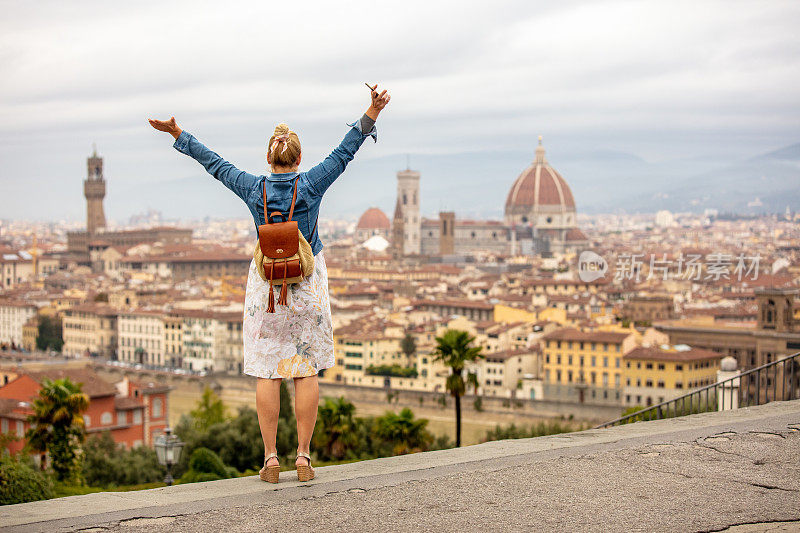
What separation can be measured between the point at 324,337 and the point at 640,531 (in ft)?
3.69

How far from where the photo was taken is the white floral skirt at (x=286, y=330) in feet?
11.3

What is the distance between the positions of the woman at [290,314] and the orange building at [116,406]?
1717 centimetres

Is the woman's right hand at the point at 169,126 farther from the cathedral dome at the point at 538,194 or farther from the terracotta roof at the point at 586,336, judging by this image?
the cathedral dome at the point at 538,194

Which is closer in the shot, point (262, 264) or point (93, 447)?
point (262, 264)

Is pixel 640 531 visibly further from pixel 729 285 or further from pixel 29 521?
pixel 729 285

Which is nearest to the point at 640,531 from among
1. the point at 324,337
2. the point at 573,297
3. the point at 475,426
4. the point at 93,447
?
the point at 324,337

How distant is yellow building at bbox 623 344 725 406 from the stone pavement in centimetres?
2568

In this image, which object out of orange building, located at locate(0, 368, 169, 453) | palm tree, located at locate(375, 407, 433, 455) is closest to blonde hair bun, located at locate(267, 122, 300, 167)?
palm tree, located at locate(375, 407, 433, 455)

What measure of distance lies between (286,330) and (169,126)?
73cm

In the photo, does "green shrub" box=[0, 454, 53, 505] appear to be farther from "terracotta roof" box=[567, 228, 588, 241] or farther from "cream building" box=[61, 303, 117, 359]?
"terracotta roof" box=[567, 228, 588, 241]

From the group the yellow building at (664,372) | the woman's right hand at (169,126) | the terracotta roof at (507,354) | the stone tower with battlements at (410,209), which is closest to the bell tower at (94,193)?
the stone tower with battlements at (410,209)

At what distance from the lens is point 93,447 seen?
692 inches

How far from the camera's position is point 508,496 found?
3113 millimetres

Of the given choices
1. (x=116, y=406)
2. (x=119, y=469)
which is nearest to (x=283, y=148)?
(x=119, y=469)
